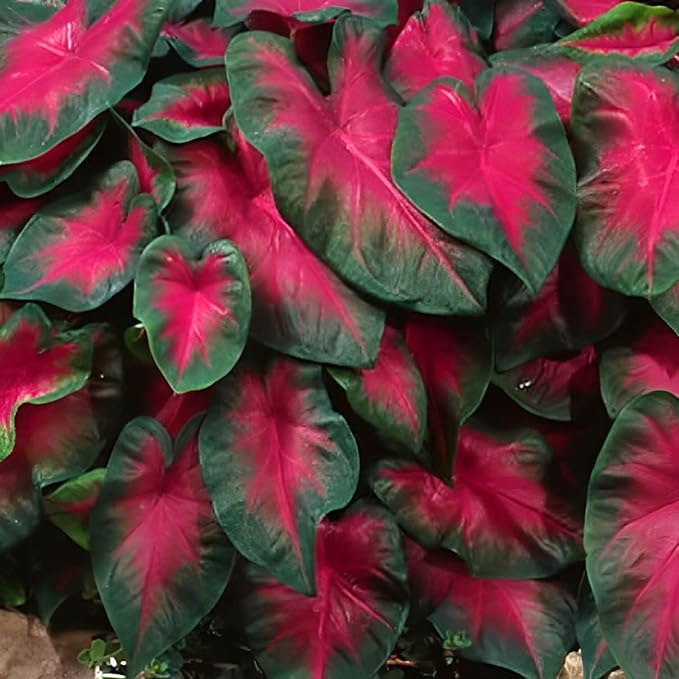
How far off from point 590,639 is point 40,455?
0.69 metres

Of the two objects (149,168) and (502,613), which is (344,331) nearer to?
(149,168)

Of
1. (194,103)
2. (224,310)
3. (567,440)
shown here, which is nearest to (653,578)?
(567,440)

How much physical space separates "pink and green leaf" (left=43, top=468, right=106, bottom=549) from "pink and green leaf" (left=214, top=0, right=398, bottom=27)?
563 millimetres

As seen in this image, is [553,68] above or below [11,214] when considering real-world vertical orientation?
above

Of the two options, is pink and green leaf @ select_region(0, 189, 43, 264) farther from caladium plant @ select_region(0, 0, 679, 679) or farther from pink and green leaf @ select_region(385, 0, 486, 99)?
pink and green leaf @ select_region(385, 0, 486, 99)

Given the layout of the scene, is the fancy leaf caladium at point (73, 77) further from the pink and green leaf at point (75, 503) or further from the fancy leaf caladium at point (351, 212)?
the pink and green leaf at point (75, 503)

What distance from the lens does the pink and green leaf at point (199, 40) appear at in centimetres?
134

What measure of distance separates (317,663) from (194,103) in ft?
2.24

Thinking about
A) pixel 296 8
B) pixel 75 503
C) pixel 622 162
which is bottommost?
pixel 75 503

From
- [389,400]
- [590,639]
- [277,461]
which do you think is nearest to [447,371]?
[389,400]

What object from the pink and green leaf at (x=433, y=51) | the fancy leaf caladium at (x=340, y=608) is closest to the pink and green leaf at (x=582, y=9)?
the pink and green leaf at (x=433, y=51)

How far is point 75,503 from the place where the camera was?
3.99 ft

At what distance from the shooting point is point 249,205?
48.4 inches

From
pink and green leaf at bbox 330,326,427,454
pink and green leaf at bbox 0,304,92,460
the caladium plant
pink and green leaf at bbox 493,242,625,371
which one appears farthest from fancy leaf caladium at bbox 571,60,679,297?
pink and green leaf at bbox 0,304,92,460
